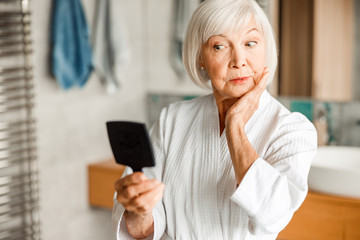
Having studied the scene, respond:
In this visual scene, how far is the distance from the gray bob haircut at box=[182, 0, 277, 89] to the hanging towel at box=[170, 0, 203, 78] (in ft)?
4.49

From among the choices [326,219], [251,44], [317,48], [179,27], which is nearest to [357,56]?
[317,48]

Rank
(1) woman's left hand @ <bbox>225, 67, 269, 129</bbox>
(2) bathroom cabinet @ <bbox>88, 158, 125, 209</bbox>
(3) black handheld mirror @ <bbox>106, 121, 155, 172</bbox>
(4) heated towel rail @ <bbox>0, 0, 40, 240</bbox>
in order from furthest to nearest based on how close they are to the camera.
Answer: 1. (2) bathroom cabinet @ <bbox>88, 158, 125, 209</bbox>
2. (4) heated towel rail @ <bbox>0, 0, 40, 240</bbox>
3. (1) woman's left hand @ <bbox>225, 67, 269, 129</bbox>
4. (3) black handheld mirror @ <bbox>106, 121, 155, 172</bbox>

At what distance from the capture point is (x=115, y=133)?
1185 millimetres

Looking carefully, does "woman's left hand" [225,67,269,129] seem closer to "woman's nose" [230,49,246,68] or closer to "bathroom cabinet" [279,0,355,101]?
"woman's nose" [230,49,246,68]

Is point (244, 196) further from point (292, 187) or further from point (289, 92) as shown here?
point (289, 92)

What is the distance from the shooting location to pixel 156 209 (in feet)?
4.56

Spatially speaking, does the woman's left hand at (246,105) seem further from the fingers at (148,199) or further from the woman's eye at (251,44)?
the fingers at (148,199)

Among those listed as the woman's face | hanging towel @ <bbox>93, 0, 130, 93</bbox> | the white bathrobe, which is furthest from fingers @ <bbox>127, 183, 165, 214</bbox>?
hanging towel @ <bbox>93, 0, 130, 93</bbox>

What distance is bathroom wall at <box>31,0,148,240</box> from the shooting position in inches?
95.8

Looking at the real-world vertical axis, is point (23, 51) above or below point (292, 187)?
above

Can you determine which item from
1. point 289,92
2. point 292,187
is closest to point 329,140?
point 289,92

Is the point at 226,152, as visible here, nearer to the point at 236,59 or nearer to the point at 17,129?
the point at 236,59

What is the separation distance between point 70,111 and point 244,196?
165 cm

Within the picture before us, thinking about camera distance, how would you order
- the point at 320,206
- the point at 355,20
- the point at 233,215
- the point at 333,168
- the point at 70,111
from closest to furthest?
the point at 233,215, the point at 333,168, the point at 320,206, the point at 355,20, the point at 70,111
